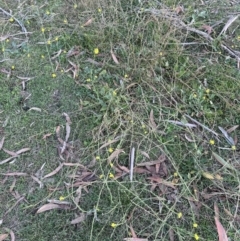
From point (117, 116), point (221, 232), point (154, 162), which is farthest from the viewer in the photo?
point (117, 116)

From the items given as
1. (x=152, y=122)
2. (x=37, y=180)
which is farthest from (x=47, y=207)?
(x=152, y=122)

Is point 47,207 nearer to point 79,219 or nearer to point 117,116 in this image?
point 79,219

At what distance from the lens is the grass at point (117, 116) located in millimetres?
2002

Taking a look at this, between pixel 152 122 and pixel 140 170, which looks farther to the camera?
pixel 152 122

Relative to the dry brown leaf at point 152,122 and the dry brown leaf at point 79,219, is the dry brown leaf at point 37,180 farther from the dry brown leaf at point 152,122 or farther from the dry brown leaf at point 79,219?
the dry brown leaf at point 152,122

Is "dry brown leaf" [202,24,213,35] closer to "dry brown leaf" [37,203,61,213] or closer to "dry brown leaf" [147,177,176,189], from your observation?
"dry brown leaf" [147,177,176,189]

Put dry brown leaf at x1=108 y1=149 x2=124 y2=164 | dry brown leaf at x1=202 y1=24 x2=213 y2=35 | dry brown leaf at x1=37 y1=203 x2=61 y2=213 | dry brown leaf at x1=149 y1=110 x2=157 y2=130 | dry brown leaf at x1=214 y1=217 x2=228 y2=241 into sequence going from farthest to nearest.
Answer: dry brown leaf at x1=202 y1=24 x2=213 y2=35
dry brown leaf at x1=149 y1=110 x2=157 y2=130
dry brown leaf at x1=108 y1=149 x2=124 y2=164
dry brown leaf at x1=37 y1=203 x2=61 y2=213
dry brown leaf at x1=214 y1=217 x2=228 y2=241

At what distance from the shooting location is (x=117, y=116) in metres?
2.25

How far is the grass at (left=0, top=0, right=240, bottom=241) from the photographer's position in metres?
2.00

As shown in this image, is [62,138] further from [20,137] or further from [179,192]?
[179,192]

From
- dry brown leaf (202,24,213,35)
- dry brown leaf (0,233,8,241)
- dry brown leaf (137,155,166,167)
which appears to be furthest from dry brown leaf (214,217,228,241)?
dry brown leaf (202,24,213,35)

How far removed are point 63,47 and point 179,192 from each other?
1250 millimetres

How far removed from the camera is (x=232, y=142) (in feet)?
7.24

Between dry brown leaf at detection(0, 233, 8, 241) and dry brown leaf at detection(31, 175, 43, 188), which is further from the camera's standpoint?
dry brown leaf at detection(31, 175, 43, 188)
